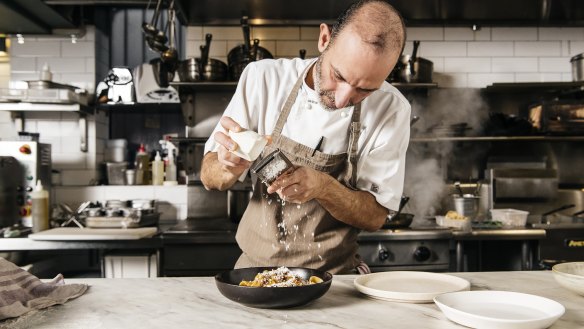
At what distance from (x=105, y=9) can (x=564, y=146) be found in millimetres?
4201

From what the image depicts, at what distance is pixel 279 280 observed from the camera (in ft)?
4.69

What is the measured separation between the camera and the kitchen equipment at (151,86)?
4438mm

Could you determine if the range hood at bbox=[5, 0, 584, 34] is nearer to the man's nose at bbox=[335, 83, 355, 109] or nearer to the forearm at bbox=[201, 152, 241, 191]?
the forearm at bbox=[201, 152, 241, 191]

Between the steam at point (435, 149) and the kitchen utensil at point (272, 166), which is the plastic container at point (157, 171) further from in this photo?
the kitchen utensil at point (272, 166)

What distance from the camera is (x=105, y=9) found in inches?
189

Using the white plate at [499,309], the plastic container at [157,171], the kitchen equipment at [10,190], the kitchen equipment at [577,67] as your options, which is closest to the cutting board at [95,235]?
the kitchen equipment at [10,190]

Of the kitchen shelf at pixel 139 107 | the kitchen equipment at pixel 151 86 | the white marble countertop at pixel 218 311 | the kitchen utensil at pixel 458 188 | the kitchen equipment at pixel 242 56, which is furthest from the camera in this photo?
the kitchen shelf at pixel 139 107

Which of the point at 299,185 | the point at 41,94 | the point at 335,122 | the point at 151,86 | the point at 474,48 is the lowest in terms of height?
the point at 299,185

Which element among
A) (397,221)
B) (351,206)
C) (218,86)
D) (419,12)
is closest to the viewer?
(351,206)

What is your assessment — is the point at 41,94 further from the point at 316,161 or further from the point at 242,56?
the point at 316,161

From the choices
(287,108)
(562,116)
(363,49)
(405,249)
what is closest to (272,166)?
(363,49)

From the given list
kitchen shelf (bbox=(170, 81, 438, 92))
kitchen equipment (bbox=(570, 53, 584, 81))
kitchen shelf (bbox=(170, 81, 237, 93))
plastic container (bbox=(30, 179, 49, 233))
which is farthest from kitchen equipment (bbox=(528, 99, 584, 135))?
plastic container (bbox=(30, 179, 49, 233))

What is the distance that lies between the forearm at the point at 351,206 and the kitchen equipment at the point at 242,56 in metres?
2.11

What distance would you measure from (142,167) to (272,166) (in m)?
3.23
